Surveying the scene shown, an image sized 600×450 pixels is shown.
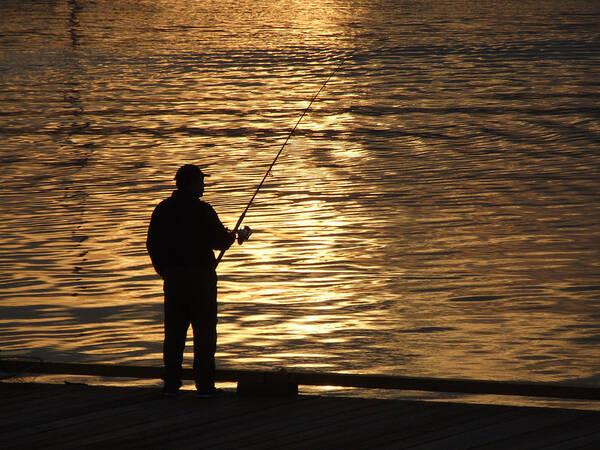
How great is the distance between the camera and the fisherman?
7.70 metres

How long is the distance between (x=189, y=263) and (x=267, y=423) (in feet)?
3.91

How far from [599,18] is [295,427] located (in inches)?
1832

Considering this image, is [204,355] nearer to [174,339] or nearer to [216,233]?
[174,339]

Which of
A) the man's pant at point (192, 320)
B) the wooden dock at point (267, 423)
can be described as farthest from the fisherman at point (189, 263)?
the wooden dock at point (267, 423)

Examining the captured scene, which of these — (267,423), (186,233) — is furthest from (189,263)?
(267,423)

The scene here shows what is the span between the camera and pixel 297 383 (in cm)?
776

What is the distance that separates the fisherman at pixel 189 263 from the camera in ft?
25.3

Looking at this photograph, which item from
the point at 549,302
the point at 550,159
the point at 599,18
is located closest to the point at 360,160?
the point at 550,159

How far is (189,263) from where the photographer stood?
774cm

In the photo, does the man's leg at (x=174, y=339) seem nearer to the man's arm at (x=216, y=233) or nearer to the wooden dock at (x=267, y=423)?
the wooden dock at (x=267, y=423)

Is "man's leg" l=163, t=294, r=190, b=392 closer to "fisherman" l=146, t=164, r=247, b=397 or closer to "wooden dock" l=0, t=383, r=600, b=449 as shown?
"fisherman" l=146, t=164, r=247, b=397

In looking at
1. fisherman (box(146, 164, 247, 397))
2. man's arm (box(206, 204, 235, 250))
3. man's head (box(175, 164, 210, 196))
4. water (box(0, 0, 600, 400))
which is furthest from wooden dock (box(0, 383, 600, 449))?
water (box(0, 0, 600, 400))

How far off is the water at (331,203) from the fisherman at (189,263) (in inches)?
75.1

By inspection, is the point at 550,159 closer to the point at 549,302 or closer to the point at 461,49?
the point at 549,302
